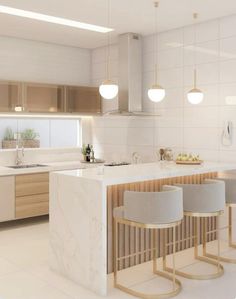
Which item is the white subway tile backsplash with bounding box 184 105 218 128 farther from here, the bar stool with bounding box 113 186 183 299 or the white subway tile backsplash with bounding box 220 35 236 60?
the bar stool with bounding box 113 186 183 299

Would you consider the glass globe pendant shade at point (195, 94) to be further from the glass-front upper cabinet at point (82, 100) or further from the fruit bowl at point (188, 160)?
the glass-front upper cabinet at point (82, 100)

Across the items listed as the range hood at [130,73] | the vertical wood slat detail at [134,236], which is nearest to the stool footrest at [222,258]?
the vertical wood slat detail at [134,236]

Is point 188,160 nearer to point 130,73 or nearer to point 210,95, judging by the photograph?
point 210,95

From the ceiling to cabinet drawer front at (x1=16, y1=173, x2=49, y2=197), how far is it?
6.89 feet

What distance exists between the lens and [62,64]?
666 cm

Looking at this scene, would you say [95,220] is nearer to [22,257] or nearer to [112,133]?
[22,257]

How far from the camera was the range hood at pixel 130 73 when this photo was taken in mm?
5891

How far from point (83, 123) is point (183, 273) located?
3857 millimetres

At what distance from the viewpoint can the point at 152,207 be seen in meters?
3.31

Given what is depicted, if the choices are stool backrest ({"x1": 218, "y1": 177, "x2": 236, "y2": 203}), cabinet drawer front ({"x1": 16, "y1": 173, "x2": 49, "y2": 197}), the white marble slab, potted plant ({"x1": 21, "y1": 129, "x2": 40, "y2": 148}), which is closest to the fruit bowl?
stool backrest ({"x1": 218, "y1": 177, "x2": 236, "y2": 203})

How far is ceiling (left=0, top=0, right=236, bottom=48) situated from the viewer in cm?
446

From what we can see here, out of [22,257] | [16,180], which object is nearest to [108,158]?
[16,180]

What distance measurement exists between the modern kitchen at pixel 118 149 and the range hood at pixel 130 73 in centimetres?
2

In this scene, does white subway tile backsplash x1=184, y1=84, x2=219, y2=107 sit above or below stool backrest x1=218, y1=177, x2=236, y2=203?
above
